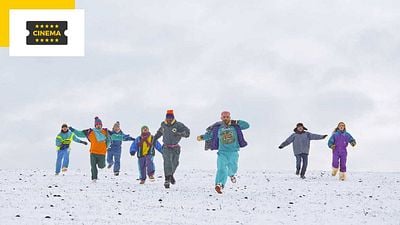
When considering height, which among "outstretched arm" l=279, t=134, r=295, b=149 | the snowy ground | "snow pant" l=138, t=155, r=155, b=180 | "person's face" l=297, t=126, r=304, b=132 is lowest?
the snowy ground

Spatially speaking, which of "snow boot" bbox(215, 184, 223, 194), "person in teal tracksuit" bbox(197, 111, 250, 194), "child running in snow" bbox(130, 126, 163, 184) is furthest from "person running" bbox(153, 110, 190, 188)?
"snow boot" bbox(215, 184, 223, 194)

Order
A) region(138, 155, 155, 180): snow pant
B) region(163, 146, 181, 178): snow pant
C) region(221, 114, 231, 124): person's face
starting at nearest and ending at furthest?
1. region(221, 114, 231, 124): person's face
2. region(163, 146, 181, 178): snow pant
3. region(138, 155, 155, 180): snow pant

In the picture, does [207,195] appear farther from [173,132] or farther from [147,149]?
[147,149]

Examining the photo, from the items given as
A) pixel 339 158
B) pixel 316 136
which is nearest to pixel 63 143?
pixel 316 136

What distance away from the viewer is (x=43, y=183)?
2456 cm

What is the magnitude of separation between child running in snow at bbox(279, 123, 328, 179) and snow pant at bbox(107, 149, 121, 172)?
7059mm

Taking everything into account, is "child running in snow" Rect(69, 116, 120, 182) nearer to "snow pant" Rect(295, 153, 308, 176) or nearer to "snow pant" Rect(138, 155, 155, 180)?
"snow pant" Rect(138, 155, 155, 180)

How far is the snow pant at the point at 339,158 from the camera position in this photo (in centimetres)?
2727

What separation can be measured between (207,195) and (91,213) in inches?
194

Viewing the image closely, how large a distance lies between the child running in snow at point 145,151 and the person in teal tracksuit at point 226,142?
4.21 meters

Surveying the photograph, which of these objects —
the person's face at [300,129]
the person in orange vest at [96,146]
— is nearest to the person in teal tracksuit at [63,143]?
the person in orange vest at [96,146]

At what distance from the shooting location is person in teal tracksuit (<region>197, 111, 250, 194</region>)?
70.3 ft

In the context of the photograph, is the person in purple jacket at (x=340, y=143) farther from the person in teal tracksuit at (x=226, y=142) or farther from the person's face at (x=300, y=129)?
the person in teal tracksuit at (x=226, y=142)

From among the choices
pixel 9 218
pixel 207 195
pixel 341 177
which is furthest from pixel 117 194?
→ pixel 341 177
